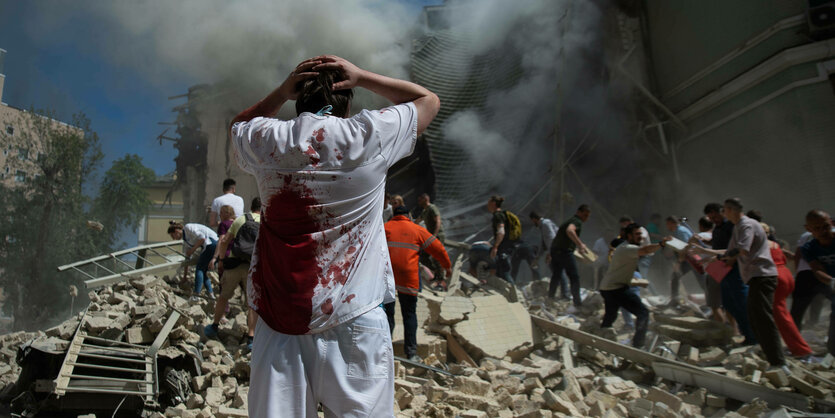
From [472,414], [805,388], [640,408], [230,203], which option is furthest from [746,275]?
[230,203]

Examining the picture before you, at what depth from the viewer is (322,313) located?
1146 mm

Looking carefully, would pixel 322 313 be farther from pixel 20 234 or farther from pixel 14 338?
pixel 20 234

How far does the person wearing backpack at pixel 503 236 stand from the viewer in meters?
6.79

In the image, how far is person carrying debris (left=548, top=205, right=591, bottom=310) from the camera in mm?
6434

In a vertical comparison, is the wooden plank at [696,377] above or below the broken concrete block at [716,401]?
above

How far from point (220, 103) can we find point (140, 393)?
8.93 meters

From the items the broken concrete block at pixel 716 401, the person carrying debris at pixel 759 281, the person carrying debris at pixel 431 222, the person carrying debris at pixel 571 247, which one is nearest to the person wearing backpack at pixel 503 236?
the person carrying debris at pixel 571 247


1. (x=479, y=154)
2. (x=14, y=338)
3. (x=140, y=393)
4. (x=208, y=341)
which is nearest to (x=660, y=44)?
(x=479, y=154)

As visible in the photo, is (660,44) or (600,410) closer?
(600,410)

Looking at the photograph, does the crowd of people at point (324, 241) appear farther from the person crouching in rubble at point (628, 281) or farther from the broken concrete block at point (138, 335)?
the person crouching in rubble at point (628, 281)

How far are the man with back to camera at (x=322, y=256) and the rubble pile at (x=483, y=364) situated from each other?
2.04 meters

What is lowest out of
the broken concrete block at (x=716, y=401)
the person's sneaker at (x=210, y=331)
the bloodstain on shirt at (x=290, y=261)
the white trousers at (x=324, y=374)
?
the broken concrete block at (x=716, y=401)

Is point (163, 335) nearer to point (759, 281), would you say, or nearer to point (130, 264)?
point (130, 264)

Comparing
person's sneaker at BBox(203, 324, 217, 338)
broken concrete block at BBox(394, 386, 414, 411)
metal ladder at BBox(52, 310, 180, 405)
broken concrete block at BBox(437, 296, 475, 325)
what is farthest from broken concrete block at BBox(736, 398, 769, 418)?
person's sneaker at BBox(203, 324, 217, 338)
